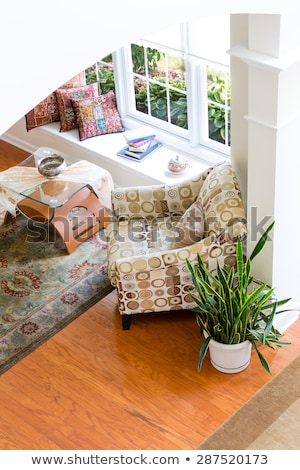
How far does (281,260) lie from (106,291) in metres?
1.42

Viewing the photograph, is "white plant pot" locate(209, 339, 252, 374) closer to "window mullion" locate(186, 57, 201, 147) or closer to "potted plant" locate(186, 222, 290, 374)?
"potted plant" locate(186, 222, 290, 374)

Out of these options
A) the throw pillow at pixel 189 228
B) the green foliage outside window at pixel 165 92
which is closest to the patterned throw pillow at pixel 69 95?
the green foliage outside window at pixel 165 92

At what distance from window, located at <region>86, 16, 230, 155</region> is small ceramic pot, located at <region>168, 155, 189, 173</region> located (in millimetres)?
218

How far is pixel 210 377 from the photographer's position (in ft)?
15.9

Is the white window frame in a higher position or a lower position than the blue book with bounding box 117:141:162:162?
higher

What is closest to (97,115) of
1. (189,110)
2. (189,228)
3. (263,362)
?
(189,110)

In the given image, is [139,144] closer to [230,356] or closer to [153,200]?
[153,200]

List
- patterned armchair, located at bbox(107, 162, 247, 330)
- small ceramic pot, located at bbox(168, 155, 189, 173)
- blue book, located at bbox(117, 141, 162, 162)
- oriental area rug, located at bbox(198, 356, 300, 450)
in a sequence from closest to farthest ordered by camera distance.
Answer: oriental area rug, located at bbox(198, 356, 300, 450) < patterned armchair, located at bbox(107, 162, 247, 330) < small ceramic pot, located at bbox(168, 155, 189, 173) < blue book, located at bbox(117, 141, 162, 162)

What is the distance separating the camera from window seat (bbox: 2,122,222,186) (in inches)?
241

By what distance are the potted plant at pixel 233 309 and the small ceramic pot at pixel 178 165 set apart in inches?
55.7

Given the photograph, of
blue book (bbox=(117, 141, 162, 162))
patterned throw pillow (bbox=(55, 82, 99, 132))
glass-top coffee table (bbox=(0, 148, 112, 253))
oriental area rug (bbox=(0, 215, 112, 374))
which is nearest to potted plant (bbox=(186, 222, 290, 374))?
oriental area rug (bbox=(0, 215, 112, 374))

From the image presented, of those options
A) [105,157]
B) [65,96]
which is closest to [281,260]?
[105,157]

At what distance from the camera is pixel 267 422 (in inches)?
178

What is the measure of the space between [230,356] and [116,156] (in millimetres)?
2369
